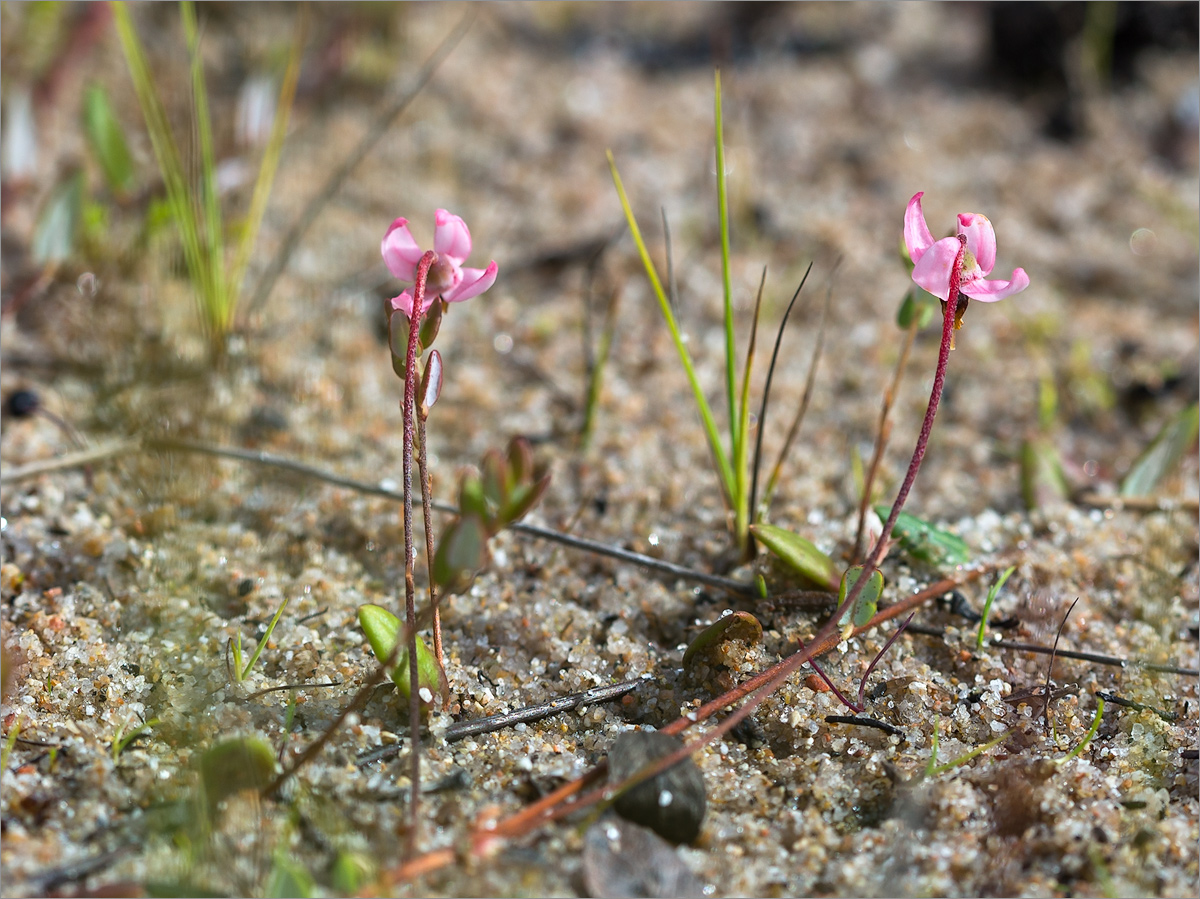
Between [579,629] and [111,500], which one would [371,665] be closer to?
[579,629]

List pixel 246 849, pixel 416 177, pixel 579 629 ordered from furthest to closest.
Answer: pixel 416 177
pixel 579 629
pixel 246 849

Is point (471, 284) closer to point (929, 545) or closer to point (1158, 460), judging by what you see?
point (929, 545)

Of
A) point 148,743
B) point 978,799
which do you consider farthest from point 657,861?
point 148,743

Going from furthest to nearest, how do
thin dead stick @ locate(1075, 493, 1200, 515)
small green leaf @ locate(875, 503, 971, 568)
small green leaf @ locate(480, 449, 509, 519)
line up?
thin dead stick @ locate(1075, 493, 1200, 515) → small green leaf @ locate(875, 503, 971, 568) → small green leaf @ locate(480, 449, 509, 519)

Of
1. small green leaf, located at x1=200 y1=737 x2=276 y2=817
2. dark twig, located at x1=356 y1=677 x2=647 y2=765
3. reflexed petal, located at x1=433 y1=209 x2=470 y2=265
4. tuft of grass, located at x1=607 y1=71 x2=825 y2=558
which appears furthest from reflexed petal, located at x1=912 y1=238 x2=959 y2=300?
small green leaf, located at x1=200 y1=737 x2=276 y2=817

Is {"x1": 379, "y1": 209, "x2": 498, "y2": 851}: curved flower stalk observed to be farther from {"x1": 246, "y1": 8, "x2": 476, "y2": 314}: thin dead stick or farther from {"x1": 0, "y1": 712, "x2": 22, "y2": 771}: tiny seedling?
{"x1": 246, "y1": 8, "x2": 476, "y2": 314}: thin dead stick

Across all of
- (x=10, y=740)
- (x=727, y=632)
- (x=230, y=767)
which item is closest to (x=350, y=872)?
(x=230, y=767)
